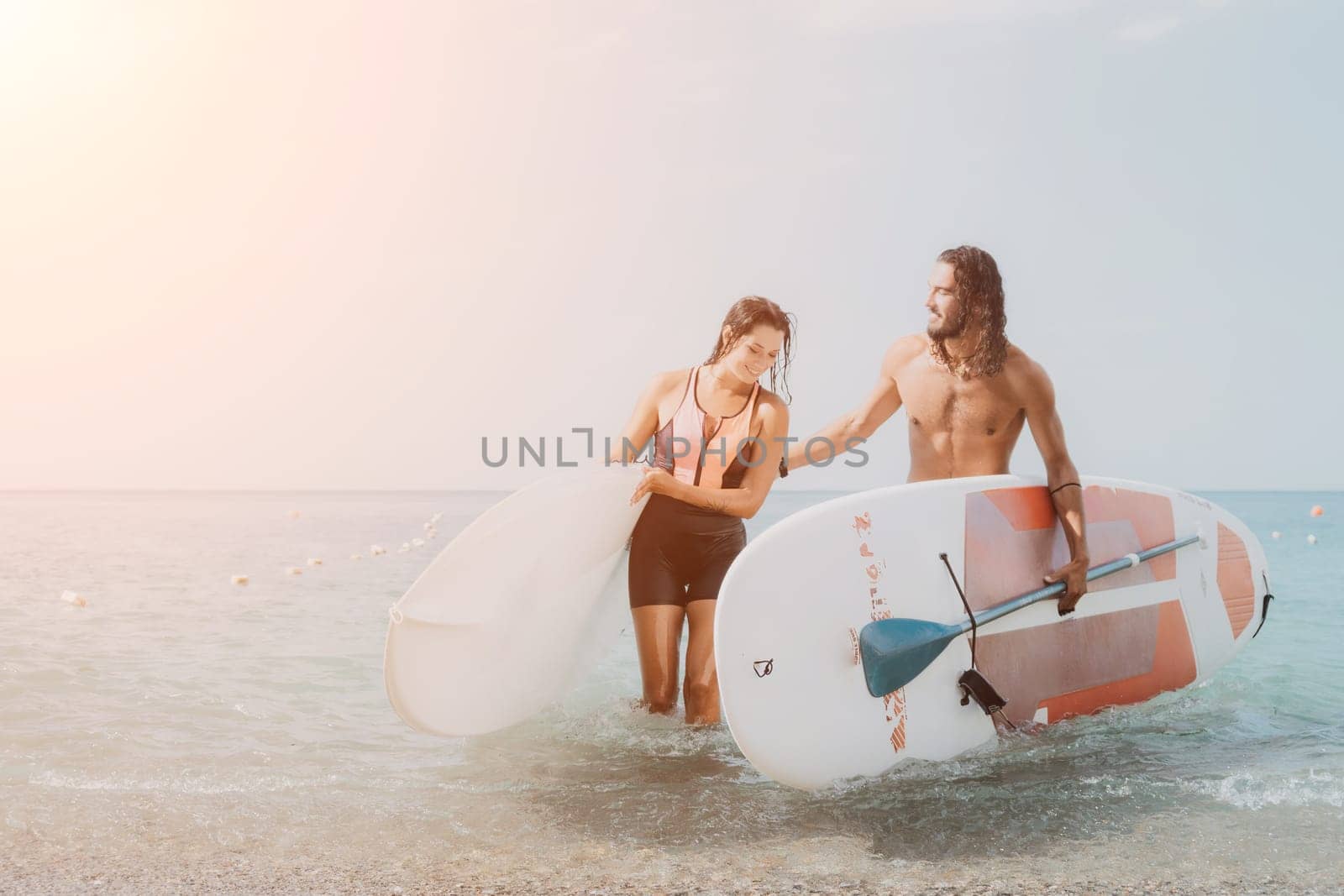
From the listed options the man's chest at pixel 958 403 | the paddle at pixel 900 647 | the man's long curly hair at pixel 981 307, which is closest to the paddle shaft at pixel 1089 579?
the paddle at pixel 900 647

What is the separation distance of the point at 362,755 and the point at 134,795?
A: 2.31ft

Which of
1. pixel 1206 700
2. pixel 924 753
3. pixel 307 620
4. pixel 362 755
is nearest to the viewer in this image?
pixel 924 753

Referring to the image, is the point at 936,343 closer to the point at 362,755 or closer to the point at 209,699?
the point at 362,755

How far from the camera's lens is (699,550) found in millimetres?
3146

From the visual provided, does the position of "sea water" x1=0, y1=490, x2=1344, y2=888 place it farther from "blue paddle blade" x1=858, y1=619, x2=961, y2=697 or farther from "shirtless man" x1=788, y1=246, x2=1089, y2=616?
"shirtless man" x1=788, y1=246, x2=1089, y2=616

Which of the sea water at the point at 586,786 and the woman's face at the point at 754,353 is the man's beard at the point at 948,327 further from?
Answer: the sea water at the point at 586,786

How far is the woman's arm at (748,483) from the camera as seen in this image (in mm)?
3019

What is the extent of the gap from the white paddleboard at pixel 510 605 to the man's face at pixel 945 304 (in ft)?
3.38

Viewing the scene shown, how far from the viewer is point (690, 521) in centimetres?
314

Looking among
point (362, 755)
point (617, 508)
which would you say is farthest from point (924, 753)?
point (362, 755)

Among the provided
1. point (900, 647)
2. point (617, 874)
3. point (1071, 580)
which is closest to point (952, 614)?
point (900, 647)

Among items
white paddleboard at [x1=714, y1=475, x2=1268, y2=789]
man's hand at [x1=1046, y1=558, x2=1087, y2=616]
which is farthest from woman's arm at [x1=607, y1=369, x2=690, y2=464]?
man's hand at [x1=1046, y1=558, x2=1087, y2=616]

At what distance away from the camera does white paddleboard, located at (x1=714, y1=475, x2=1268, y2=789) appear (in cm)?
259

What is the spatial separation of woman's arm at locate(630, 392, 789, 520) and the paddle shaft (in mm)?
696
